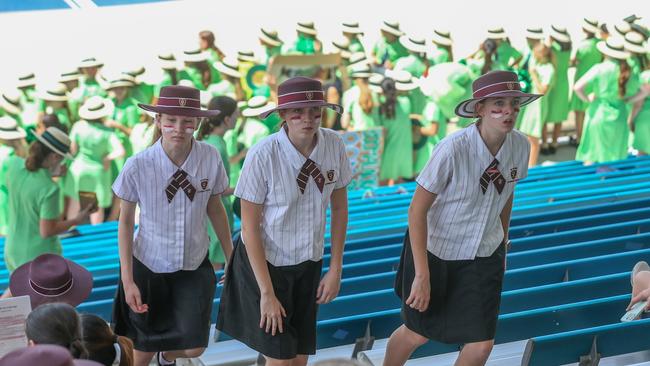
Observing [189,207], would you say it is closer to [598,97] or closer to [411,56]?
[598,97]

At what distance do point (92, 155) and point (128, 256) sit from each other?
530cm

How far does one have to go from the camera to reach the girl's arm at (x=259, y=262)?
14.6 feet

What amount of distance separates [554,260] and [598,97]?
4.47 m

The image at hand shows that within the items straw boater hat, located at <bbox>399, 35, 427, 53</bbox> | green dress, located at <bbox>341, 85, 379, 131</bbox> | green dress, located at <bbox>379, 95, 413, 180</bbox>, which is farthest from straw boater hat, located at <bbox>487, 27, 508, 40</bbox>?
green dress, located at <bbox>341, 85, 379, 131</bbox>

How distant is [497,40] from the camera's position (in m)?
12.9

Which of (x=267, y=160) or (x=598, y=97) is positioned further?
(x=598, y=97)

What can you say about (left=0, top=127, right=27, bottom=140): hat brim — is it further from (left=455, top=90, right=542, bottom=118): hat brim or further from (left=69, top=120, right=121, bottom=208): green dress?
(left=455, top=90, right=542, bottom=118): hat brim

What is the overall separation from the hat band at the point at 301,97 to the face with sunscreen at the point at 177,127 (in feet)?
1.94

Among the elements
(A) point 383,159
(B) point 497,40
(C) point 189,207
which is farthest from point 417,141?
(C) point 189,207

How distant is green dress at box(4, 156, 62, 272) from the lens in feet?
21.2

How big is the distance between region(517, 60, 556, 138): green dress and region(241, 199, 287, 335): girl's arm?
809 cm

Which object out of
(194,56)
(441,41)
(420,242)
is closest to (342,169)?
(420,242)

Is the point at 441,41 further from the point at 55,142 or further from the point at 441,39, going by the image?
the point at 55,142

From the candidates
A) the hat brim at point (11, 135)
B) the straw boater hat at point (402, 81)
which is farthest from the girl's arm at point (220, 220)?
the straw boater hat at point (402, 81)
